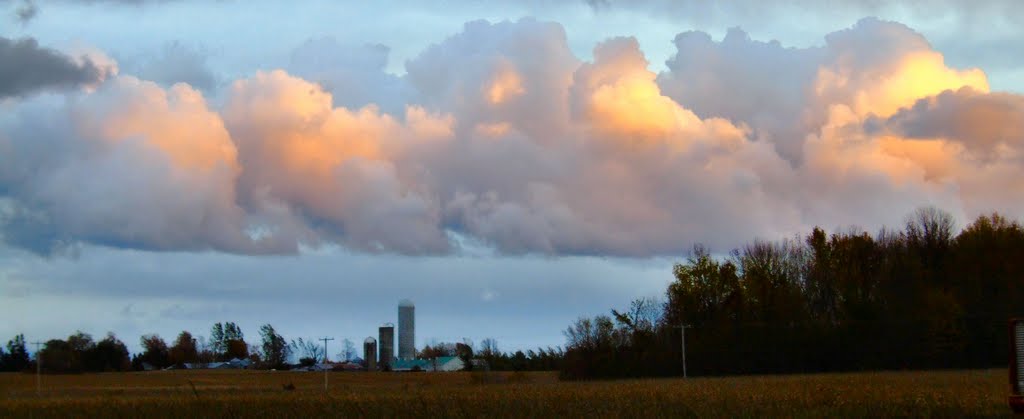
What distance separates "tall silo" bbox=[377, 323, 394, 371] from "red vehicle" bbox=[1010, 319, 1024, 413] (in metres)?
105

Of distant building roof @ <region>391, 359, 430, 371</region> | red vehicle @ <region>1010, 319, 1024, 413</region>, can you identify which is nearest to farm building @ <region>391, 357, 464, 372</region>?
distant building roof @ <region>391, 359, 430, 371</region>

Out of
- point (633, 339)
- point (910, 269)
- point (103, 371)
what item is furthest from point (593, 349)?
point (103, 371)

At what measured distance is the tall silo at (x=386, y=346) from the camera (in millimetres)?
121938

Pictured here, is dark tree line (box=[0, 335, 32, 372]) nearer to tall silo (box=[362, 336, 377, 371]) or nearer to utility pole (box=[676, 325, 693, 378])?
tall silo (box=[362, 336, 377, 371])

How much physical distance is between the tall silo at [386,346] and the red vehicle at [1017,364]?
105304 mm

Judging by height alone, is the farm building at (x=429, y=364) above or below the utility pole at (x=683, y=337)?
below

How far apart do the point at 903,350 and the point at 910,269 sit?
21.7ft

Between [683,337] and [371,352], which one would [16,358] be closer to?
[371,352]

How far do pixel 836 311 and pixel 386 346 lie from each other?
61.5 m

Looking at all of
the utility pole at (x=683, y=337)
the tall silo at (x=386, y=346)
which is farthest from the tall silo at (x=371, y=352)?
the utility pole at (x=683, y=337)

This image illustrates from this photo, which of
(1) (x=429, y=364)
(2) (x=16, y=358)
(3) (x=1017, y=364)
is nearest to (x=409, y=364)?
(1) (x=429, y=364)

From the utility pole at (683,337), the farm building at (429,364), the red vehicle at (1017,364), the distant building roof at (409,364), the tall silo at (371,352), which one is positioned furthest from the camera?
the distant building roof at (409,364)

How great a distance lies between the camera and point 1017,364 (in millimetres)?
17234

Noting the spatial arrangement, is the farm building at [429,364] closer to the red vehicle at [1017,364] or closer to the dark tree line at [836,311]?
the dark tree line at [836,311]
